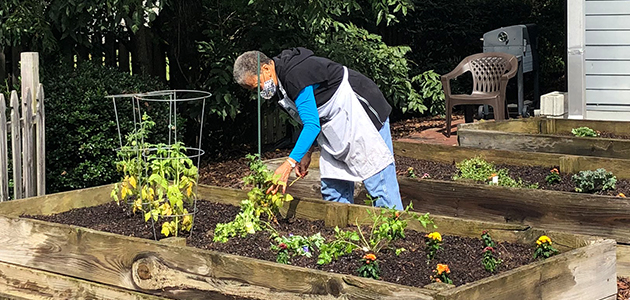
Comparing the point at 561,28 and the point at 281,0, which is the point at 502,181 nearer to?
the point at 281,0

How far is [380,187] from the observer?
210 inches

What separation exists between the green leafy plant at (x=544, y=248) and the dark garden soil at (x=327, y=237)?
0.16 feet

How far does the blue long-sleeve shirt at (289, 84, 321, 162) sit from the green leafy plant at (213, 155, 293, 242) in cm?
20

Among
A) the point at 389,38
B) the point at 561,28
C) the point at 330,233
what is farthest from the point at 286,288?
the point at 561,28

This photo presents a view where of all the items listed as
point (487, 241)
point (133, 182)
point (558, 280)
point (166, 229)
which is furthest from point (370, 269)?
point (133, 182)

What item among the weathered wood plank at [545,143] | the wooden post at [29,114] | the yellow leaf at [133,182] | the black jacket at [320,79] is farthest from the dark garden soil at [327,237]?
the weathered wood plank at [545,143]

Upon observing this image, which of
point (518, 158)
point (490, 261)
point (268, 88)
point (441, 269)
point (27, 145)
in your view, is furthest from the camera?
point (518, 158)

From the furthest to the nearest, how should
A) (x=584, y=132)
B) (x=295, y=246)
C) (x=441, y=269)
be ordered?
(x=584, y=132), (x=295, y=246), (x=441, y=269)

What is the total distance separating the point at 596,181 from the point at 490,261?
205 cm

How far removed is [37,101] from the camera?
606cm

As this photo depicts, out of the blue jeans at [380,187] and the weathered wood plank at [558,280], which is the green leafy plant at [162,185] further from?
the weathered wood plank at [558,280]

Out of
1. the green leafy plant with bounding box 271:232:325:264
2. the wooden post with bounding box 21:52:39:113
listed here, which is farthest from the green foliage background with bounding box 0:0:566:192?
the green leafy plant with bounding box 271:232:325:264

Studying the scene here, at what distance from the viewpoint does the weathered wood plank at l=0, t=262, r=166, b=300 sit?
14.4 ft

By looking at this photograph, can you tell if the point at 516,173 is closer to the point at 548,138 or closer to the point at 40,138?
the point at 548,138
